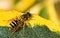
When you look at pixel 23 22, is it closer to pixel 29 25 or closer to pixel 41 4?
pixel 29 25

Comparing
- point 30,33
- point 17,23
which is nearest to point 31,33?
point 30,33

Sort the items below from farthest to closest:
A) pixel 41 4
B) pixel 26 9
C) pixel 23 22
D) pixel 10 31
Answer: pixel 41 4 → pixel 26 9 → pixel 23 22 → pixel 10 31

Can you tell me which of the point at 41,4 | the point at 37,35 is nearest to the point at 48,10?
the point at 41,4

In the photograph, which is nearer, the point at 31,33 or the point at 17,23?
the point at 31,33

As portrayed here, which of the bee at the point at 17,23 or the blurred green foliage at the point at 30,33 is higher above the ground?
the bee at the point at 17,23

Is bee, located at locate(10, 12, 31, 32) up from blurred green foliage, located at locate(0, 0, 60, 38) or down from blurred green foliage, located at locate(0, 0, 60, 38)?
up

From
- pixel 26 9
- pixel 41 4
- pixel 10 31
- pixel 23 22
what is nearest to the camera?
pixel 10 31

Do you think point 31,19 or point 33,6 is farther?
point 33,6

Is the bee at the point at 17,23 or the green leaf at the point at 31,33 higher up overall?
the bee at the point at 17,23

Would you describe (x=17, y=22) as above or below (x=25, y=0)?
below

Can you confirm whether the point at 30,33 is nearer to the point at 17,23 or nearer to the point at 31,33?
the point at 31,33

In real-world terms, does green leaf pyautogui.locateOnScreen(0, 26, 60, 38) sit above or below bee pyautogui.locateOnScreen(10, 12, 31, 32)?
below
